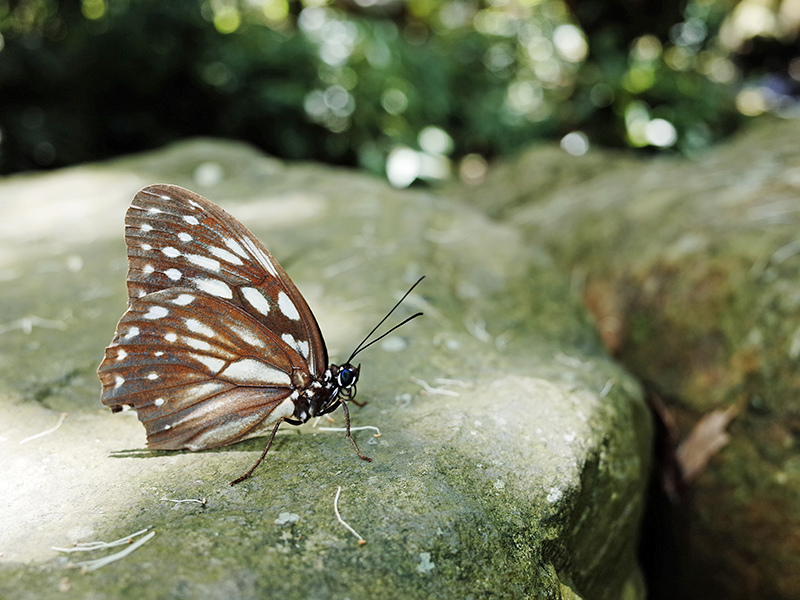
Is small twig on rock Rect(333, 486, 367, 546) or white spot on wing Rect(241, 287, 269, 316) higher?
white spot on wing Rect(241, 287, 269, 316)

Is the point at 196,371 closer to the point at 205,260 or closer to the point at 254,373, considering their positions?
the point at 254,373

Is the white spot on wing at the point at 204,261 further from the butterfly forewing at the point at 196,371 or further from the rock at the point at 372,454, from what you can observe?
the rock at the point at 372,454

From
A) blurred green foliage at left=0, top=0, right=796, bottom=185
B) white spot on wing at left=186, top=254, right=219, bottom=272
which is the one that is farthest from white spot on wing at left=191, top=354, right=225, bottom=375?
blurred green foliage at left=0, top=0, right=796, bottom=185

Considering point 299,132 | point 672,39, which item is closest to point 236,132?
point 299,132

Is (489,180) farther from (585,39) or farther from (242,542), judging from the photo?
(242,542)

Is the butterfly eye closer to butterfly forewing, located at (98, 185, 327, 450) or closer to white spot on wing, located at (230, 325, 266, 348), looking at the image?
butterfly forewing, located at (98, 185, 327, 450)

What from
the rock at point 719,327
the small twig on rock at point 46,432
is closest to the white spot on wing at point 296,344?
the small twig on rock at point 46,432
